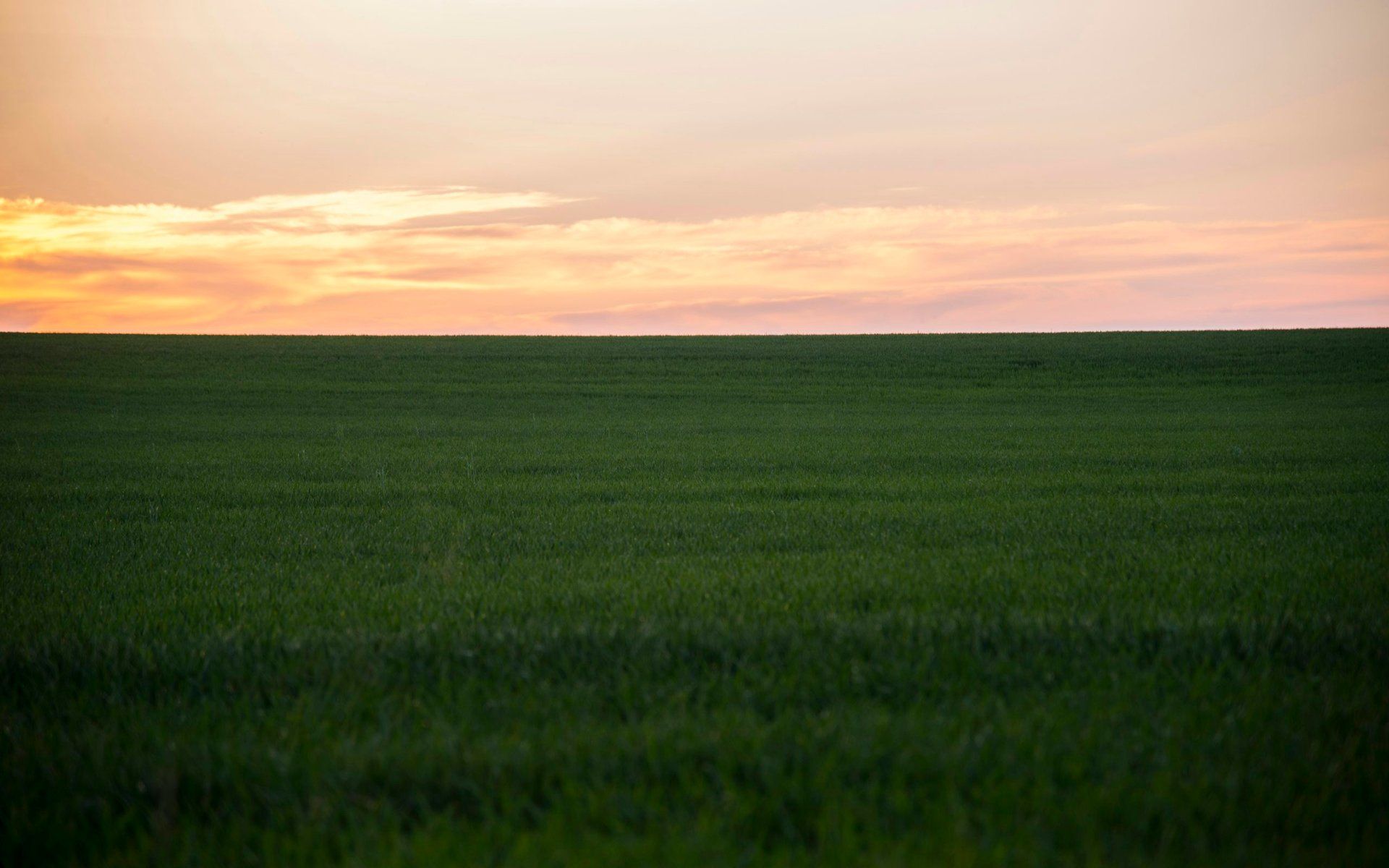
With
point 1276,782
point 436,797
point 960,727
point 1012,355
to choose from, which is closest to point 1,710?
point 436,797

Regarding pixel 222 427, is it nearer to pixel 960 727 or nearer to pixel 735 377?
pixel 735 377

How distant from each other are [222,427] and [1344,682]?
25816 millimetres

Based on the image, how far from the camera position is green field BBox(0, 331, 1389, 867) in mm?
3014

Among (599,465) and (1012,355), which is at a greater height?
(1012,355)

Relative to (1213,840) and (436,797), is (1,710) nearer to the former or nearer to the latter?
(436,797)

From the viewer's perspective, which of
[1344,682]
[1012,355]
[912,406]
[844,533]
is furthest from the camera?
[1012,355]

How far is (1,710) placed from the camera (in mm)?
4262

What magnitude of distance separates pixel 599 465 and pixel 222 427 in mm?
13819

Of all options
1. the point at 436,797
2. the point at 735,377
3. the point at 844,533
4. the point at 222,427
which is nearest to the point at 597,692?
the point at 436,797

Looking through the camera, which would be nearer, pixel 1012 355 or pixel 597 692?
pixel 597 692

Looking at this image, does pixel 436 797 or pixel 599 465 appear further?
pixel 599 465

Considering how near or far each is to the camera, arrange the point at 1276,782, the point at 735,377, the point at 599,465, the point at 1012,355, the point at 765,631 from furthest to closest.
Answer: the point at 1012,355
the point at 735,377
the point at 599,465
the point at 765,631
the point at 1276,782

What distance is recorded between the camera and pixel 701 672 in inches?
177

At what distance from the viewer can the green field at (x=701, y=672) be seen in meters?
3.01
